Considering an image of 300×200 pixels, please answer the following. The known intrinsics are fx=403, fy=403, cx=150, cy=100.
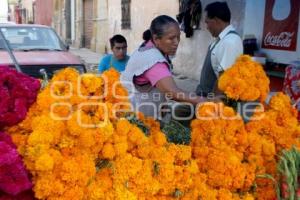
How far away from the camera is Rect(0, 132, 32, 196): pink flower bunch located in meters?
1.79

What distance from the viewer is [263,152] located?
243 cm

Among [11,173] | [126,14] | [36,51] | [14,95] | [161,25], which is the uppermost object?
[126,14]

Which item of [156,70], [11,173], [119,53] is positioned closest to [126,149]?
[11,173]

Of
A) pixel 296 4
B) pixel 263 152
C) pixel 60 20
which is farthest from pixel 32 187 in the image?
pixel 60 20

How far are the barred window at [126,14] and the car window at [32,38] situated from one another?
7805mm

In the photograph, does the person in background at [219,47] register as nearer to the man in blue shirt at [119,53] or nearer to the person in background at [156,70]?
the person in background at [156,70]

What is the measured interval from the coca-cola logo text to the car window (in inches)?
148

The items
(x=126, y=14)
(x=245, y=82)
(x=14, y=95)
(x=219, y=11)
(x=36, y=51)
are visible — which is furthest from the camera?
(x=126, y=14)

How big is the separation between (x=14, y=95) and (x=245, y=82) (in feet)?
4.35

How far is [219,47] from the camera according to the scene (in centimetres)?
342

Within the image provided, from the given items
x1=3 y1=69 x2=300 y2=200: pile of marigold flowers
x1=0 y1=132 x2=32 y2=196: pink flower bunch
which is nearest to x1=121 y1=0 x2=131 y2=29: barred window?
x1=3 y1=69 x2=300 y2=200: pile of marigold flowers

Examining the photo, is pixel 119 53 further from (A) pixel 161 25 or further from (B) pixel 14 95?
(B) pixel 14 95

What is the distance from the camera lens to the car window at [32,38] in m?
7.32

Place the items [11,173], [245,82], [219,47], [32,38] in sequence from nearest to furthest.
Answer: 1. [11,173]
2. [245,82]
3. [219,47]
4. [32,38]
